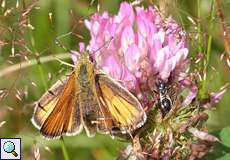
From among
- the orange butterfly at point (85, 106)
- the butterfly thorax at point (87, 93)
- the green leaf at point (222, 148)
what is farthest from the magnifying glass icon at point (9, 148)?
the green leaf at point (222, 148)

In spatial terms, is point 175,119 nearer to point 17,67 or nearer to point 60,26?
point 17,67

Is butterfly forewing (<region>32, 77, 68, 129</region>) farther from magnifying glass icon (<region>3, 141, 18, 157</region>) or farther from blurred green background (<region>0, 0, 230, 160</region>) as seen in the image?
magnifying glass icon (<region>3, 141, 18, 157</region>)

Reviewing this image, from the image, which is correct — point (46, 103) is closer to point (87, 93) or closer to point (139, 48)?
→ point (87, 93)

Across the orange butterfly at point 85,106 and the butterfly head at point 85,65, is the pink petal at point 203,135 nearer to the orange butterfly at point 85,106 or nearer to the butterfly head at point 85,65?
the orange butterfly at point 85,106

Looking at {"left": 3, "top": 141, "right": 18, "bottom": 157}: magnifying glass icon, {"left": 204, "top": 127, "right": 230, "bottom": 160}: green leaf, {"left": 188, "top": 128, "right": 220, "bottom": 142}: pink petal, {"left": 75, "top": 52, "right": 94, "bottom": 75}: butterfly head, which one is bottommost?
{"left": 3, "top": 141, "right": 18, "bottom": 157}: magnifying glass icon

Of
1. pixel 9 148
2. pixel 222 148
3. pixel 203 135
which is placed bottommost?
pixel 9 148

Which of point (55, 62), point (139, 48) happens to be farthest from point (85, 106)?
point (55, 62)

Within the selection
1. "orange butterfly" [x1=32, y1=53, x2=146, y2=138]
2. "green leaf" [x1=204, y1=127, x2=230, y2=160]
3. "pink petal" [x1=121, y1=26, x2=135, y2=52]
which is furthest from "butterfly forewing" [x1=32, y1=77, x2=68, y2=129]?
"green leaf" [x1=204, y1=127, x2=230, y2=160]
